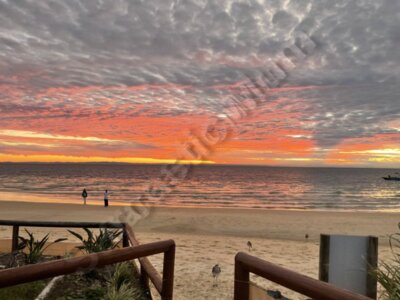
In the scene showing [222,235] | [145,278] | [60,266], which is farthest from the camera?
[222,235]

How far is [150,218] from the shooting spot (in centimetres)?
2591

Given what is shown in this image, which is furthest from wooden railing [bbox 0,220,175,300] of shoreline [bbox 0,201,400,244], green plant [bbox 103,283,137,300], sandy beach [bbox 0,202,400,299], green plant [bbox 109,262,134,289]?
shoreline [bbox 0,201,400,244]

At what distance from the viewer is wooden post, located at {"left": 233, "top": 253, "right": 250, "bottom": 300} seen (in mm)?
2898

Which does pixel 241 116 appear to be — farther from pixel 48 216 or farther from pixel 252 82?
pixel 48 216

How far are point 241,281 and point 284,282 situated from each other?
0.59 m

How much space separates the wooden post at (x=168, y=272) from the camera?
4109mm

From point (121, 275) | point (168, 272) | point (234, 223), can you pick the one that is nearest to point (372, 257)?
point (168, 272)

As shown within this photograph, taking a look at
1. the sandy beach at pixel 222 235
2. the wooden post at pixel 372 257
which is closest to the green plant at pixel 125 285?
the sandy beach at pixel 222 235

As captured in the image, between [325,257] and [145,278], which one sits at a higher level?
[325,257]

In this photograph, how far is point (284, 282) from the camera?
2383mm

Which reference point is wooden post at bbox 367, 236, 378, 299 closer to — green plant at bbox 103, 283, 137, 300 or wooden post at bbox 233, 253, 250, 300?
wooden post at bbox 233, 253, 250, 300

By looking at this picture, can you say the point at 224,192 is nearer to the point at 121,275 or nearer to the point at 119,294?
the point at 121,275

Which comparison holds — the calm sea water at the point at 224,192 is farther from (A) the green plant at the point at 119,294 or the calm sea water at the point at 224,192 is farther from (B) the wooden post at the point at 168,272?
(B) the wooden post at the point at 168,272

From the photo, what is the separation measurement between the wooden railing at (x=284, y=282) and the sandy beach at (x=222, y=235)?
2.98 metres
